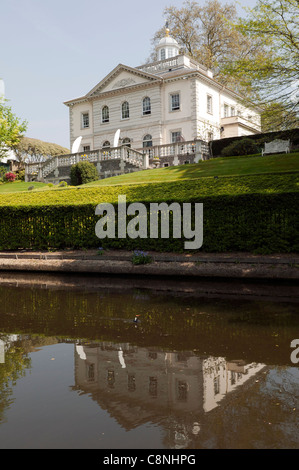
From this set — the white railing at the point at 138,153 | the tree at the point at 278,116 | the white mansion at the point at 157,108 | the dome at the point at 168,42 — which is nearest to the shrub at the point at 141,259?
the tree at the point at 278,116

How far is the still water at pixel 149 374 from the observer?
9.46 feet

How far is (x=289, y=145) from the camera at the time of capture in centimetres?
2245

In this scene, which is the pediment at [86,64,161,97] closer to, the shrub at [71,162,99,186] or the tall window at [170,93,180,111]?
the tall window at [170,93,180,111]

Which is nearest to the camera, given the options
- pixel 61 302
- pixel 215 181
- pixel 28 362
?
pixel 28 362

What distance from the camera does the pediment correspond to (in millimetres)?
35781

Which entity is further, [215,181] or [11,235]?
[11,235]

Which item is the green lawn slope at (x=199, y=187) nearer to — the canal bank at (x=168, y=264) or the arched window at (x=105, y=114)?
the canal bank at (x=168, y=264)

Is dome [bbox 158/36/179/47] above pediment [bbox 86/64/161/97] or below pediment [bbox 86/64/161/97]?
above

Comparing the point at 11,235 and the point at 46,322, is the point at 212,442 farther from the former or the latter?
the point at 11,235

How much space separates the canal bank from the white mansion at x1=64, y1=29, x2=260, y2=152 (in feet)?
77.5

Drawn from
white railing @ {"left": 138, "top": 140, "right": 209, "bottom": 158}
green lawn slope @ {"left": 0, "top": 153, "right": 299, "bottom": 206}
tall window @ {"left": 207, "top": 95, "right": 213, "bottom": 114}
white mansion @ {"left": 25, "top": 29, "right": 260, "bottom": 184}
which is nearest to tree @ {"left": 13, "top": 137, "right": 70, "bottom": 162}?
white mansion @ {"left": 25, "top": 29, "right": 260, "bottom": 184}

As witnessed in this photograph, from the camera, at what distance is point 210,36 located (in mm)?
43281
